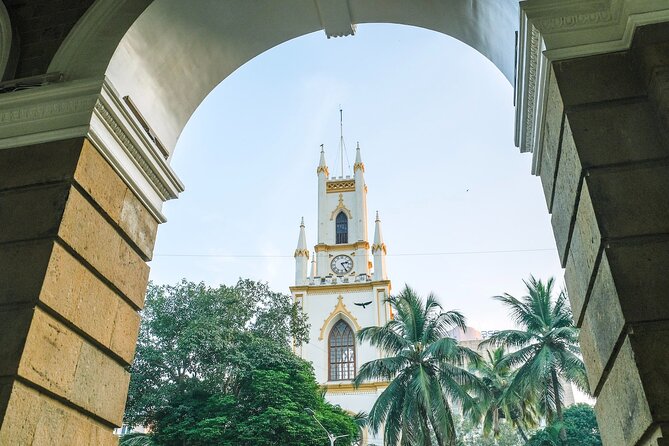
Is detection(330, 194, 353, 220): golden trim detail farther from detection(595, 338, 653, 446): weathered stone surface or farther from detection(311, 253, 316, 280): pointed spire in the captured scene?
detection(595, 338, 653, 446): weathered stone surface

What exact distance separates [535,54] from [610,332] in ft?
5.45

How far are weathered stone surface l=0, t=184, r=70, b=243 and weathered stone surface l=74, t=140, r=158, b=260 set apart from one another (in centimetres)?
17

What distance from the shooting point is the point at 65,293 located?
303 centimetres

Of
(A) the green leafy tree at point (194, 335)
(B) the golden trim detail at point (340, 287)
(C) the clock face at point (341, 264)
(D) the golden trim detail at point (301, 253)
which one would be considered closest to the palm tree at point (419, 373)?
(A) the green leafy tree at point (194, 335)

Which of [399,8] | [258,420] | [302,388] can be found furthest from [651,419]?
[302,388]

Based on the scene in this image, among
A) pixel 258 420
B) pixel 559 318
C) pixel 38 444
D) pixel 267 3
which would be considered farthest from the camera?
pixel 559 318

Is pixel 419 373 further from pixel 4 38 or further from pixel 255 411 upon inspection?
pixel 4 38

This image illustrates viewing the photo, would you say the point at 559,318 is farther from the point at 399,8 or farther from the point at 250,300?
the point at 399,8

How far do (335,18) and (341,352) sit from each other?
3015 cm

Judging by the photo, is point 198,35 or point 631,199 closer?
point 631,199

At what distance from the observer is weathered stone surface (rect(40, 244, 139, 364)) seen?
296 cm

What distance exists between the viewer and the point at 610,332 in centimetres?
254

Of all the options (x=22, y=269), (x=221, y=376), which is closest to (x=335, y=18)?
(x=22, y=269)

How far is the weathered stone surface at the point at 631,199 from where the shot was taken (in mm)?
2545
